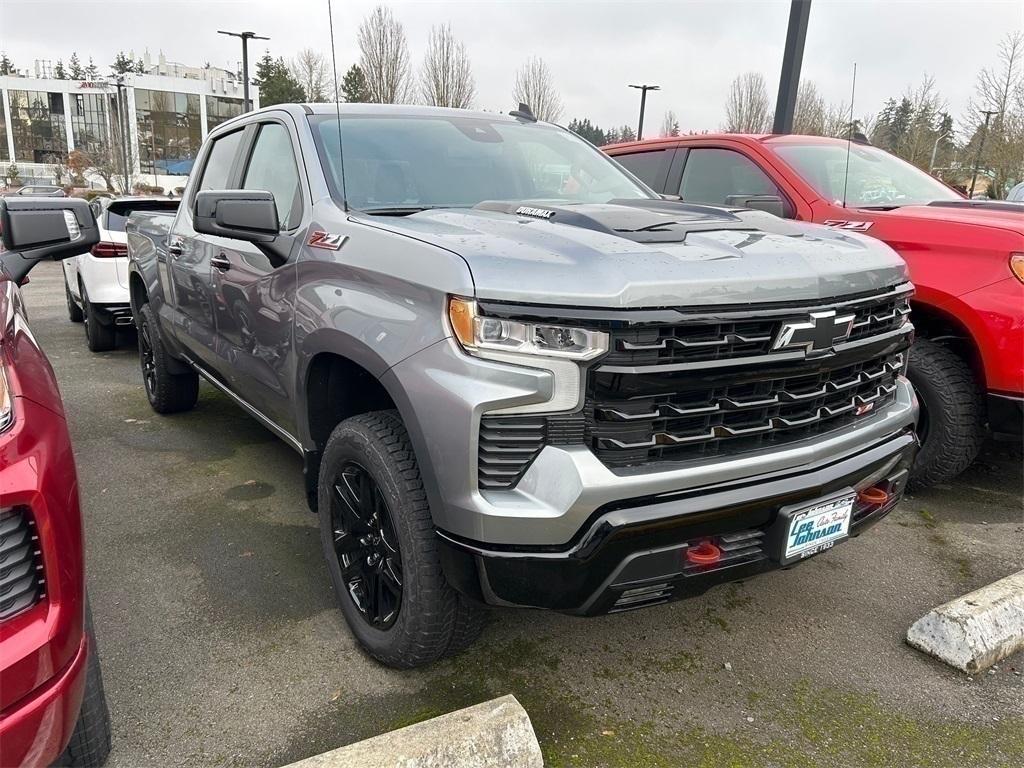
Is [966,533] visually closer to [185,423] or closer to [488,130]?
[488,130]

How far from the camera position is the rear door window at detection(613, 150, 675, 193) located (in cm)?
527

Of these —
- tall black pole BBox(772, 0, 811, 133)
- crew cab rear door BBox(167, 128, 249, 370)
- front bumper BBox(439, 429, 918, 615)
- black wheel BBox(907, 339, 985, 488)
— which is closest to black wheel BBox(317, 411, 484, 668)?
front bumper BBox(439, 429, 918, 615)

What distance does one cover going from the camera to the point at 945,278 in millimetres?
3506

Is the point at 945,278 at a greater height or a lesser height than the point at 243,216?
lesser

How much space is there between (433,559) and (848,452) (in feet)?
4.23

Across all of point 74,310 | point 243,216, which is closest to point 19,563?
point 243,216

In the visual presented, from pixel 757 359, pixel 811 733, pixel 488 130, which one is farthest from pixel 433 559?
pixel 488 130

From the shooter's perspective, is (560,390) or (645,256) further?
(645,256)

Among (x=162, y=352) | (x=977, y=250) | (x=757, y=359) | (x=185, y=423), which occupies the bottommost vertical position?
(x=185, y=423)

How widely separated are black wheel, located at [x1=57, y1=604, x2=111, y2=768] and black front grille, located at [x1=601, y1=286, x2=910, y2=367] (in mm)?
1513

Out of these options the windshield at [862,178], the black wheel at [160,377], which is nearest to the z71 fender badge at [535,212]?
the windshield at [862,178]

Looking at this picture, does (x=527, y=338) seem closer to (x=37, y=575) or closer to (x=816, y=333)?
(x=816, y=333)

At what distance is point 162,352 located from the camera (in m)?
4.86

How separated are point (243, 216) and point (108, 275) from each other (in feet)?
16.4
